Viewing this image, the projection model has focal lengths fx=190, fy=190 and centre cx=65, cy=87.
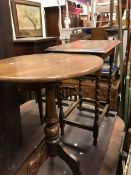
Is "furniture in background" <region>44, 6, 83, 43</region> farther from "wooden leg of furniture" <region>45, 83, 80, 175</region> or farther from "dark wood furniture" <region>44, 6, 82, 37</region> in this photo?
"wooden leg of furniture" <region>45, 83, 80, 175</region>

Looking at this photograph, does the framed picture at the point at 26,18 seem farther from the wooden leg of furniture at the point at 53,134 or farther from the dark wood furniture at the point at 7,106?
the wooden leg of furniture at the point at 53,134

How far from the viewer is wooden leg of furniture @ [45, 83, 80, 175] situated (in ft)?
3.58

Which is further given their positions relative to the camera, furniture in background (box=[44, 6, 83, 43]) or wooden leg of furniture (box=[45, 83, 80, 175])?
furniture in background (box=[44, 6, 83, 43])

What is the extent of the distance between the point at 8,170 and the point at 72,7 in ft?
9.10

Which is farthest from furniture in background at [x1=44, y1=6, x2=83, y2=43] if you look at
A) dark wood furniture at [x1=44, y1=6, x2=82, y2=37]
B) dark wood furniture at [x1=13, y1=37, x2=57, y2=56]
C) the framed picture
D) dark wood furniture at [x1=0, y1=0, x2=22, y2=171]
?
dark wood furniture at [x1=0, y1=0, x2=22, y2=171]

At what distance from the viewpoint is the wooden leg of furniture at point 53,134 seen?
42.9 inches

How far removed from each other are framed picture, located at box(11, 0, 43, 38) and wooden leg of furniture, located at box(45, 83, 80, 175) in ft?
5.91

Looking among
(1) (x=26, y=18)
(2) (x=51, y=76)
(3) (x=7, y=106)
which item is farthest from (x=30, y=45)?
(2) (x=51, y=76)

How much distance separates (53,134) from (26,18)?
2073 millimetres

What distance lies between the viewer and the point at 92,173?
1.33 m

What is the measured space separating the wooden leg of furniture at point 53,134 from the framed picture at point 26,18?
1.80 m

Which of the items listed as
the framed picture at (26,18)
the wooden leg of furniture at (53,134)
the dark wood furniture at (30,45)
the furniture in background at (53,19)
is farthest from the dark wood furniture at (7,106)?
the furniture in background at (53,19)

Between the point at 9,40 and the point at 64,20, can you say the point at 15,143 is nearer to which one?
the point at 9,40

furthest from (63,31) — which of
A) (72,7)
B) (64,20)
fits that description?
(72,7)
